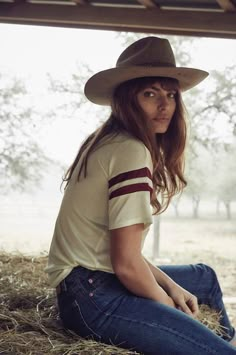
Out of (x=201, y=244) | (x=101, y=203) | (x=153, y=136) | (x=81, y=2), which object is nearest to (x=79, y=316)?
(x=101, y=203)

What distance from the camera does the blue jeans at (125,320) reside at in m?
1.95

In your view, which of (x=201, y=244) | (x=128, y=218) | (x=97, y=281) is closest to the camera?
(x=128, y=218)

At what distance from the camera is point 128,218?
200 centimetres

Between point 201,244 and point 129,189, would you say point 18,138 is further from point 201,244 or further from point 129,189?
point 129,189

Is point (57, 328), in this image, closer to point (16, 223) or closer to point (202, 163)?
point (202, 163)

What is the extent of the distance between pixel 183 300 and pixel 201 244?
500 centimetres

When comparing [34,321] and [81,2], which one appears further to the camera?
[81,2]

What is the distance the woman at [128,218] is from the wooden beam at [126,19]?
33.8 inches

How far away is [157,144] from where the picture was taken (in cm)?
237

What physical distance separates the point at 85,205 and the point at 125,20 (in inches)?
60.3

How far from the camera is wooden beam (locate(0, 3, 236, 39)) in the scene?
3205 millimetres

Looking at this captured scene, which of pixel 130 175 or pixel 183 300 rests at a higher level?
pixel 130 175

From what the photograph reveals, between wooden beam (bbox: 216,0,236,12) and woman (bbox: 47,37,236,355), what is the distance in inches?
22.9

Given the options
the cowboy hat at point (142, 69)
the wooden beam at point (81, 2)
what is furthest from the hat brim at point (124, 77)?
the wooden beam at point (81, 2)
